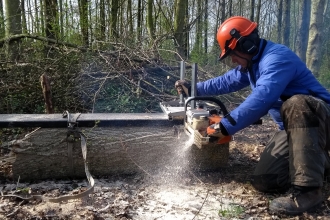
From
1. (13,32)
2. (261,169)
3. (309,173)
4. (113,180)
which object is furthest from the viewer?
(13,32)

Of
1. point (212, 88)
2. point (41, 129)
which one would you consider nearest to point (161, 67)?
point (212, 88)

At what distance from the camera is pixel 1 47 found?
612 cm

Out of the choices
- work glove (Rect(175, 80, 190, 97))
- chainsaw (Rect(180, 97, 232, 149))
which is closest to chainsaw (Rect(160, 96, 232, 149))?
chainsaw (Rect(180, 97, 232, 149))

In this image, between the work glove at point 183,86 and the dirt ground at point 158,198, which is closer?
the dirt ground at point 158,198

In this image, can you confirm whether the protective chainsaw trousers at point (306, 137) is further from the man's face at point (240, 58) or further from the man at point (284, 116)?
the man's face at point (240, 58)

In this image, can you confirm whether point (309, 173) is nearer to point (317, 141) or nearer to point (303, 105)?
point (317, 141)

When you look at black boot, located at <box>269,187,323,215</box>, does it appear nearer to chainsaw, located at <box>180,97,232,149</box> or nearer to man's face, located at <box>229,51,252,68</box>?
chainsaw, located at <box>180,97,232,149</box>

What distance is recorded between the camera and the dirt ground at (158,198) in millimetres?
2613

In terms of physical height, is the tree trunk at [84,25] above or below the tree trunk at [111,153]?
above

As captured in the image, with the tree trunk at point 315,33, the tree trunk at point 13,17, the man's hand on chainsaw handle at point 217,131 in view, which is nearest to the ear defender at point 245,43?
the man's hand on chainsaw handle at point 217,131

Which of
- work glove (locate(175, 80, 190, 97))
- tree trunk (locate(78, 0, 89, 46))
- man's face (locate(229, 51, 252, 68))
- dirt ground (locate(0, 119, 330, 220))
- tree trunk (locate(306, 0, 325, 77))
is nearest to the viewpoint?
dirt ground (locate(0, 119, 330, 220))

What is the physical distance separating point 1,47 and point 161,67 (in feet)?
10.1

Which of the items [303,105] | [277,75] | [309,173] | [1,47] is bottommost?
[309,173]

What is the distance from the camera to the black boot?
2686mm
